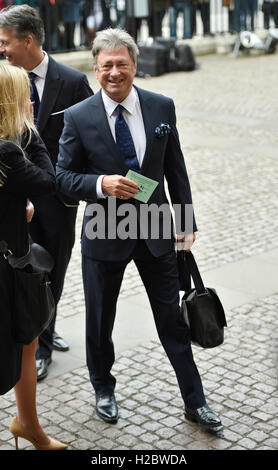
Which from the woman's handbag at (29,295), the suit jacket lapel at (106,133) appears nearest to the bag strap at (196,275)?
the suit jacket lapel at (106,133)

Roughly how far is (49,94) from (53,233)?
84 centimetres

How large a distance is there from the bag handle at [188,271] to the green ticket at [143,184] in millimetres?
483

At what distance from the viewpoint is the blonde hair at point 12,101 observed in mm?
3594

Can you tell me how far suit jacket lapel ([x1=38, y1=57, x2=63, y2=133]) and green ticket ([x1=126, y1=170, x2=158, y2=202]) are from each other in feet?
3.66

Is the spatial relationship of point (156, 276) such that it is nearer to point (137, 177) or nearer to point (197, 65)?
point (137, 177)

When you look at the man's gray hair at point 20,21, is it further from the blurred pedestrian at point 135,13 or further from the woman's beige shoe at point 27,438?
Answer: the blurred pedestrian at point 135,13

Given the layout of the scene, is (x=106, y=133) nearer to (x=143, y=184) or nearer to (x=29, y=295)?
(x=143, y=184)

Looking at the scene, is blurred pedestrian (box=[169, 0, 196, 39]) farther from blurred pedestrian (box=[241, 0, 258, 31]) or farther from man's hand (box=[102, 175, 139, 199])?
man's hand (box=[102, 175, 139, 199])

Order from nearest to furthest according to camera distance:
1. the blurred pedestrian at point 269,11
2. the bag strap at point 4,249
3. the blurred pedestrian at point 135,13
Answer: the bag strap at point 4,249
the blurred pedestrian at point 135,13
the blurred pedestrian at point 269,11

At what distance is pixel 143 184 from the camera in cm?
407

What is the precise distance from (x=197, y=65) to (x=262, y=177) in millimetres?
9429

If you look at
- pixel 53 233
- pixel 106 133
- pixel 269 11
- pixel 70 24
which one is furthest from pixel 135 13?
pixel 106 133

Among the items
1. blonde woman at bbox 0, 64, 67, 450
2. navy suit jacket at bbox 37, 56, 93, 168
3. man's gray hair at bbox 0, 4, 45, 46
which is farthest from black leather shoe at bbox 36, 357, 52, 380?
man's gray hair at bbox 0, 4, 45, 46
